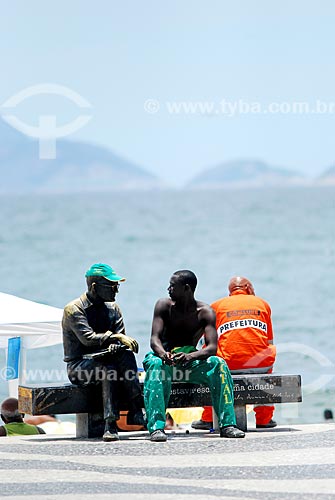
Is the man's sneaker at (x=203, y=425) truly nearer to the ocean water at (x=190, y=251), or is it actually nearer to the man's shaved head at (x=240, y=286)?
the man's shaved head at (x=240, y=286)

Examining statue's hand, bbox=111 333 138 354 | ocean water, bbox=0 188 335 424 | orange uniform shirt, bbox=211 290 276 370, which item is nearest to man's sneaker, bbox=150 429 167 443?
statue's hand, bbox=111 333 138 354

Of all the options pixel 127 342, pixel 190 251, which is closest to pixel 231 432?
pixel 127 342

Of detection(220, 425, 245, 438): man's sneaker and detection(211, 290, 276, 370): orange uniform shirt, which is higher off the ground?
detection(211, 290, 276, 370): orange uniform shirt

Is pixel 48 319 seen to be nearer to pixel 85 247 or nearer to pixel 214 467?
pixel 214 467

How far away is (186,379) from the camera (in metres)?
10.3

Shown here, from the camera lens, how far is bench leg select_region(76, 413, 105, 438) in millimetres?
10398

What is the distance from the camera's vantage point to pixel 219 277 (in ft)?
219

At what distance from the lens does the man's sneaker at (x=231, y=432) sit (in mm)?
10172

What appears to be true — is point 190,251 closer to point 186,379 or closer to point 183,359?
point 186,379

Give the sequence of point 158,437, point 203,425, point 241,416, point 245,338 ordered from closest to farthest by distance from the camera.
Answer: point 158,437 → point 241,416 → point 245,338 → point 203,425

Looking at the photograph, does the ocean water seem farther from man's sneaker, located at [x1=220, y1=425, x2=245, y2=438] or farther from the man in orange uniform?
man's sneaker, located at [x1=220, y1=425, x2=245, y2=438]

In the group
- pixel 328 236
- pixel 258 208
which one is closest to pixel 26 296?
pixel 328 236

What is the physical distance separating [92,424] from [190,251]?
65279 mm

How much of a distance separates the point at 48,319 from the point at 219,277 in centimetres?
5229
